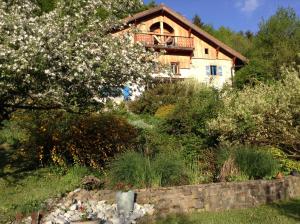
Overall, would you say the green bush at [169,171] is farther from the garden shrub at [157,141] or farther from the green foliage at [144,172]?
the garden shrub at [157,141]

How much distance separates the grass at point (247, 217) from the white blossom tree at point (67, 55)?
140 inches

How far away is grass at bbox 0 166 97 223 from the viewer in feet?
31.7

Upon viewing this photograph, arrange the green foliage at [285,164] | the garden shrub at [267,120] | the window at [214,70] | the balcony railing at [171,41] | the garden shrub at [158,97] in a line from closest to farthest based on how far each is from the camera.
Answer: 1. the green foliage at [285,164]
2. the garden shrub at [267,120]
3. the garden shrub at [158,97]
4. the balcony railing at [171,41]
5. the window at [214,70]

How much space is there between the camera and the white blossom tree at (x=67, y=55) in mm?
9336

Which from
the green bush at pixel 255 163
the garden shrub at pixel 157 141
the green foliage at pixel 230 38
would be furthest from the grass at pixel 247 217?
the green foliage at pixel 230 38

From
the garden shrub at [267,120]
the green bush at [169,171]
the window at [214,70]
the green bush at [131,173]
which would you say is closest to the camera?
the green bush at [131,173]

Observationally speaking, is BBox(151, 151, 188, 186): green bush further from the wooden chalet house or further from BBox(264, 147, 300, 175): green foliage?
the wooden chalet house

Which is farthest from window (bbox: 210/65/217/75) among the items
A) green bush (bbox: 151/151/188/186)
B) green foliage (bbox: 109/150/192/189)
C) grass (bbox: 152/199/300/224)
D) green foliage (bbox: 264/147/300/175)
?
grass (bbox: 152/199/300/224)

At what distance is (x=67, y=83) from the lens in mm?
10484

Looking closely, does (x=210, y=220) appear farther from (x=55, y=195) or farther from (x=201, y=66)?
(x=201, y=66)

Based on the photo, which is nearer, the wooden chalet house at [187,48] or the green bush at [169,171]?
the green bush at [169,171]

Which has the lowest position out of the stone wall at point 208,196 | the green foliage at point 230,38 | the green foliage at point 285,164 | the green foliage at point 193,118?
the stone wall at point 208,196

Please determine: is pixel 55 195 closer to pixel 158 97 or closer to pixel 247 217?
pixel 247 217

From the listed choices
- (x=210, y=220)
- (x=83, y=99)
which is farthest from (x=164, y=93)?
(x=210, y=220)
